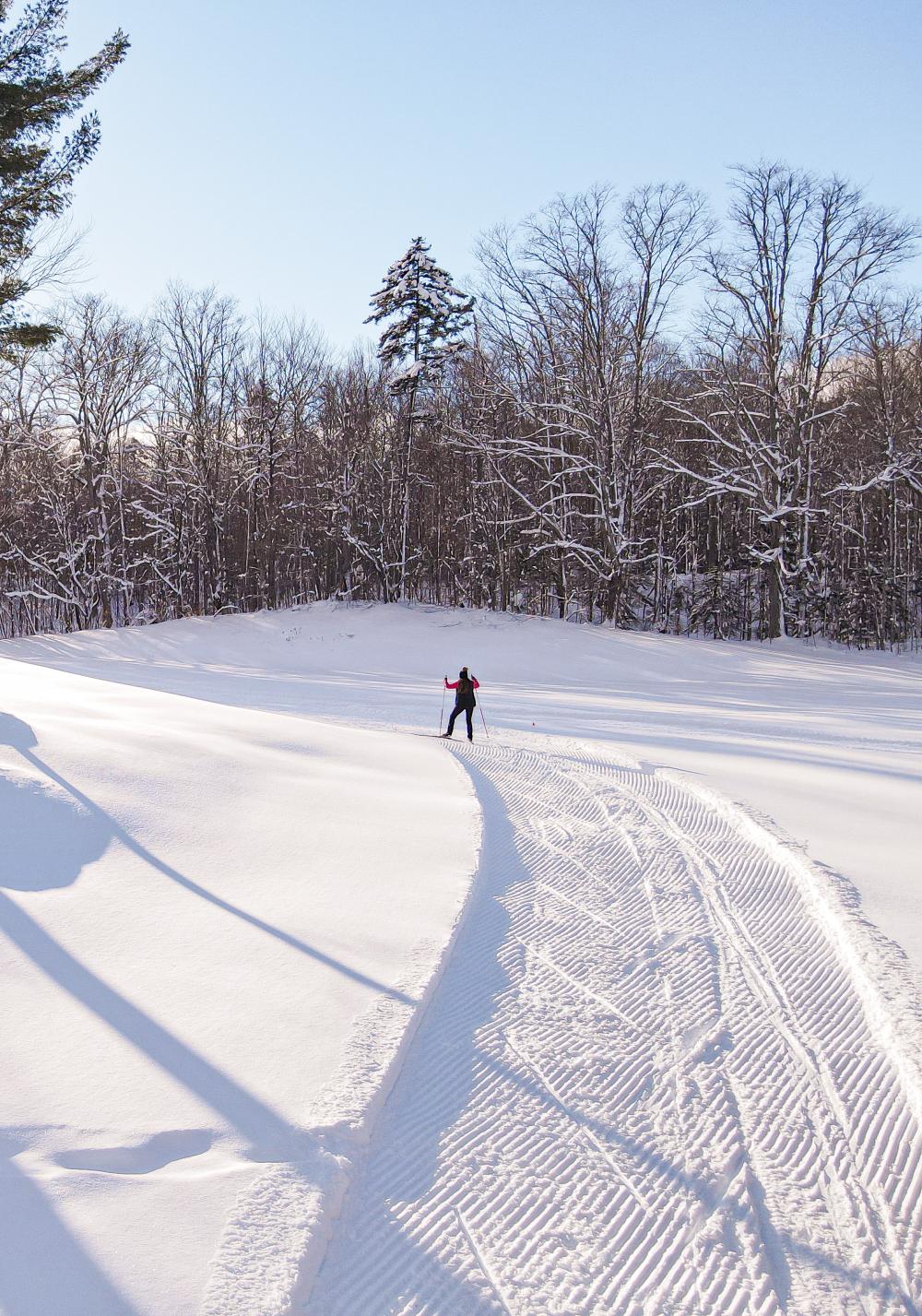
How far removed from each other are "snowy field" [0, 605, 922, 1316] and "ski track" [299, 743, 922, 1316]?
0.02 metres

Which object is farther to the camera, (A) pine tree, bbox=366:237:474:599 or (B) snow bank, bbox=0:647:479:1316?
(A) pine tree, bbox=366:237:474:599

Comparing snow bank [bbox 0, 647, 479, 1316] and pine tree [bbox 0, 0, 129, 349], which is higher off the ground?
pine tree [bbox 0, 0, 129, 349]

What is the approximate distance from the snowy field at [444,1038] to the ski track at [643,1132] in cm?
2

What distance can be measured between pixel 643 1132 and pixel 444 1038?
1.17 meters

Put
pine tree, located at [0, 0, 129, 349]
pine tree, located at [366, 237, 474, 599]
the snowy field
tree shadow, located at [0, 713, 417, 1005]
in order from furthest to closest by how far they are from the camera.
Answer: pine tree, located at [366, 237, 474, 599] → pine tree, located at [0, 0, 129, 349] → tree shadow, located at [0, 713, 417, 1005] → the snowy field

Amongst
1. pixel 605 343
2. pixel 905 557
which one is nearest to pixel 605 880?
pixel 605 343

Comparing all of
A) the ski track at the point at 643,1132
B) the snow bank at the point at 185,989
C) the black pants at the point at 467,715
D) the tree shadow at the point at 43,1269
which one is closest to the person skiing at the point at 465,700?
the black pants at the point at 467,715

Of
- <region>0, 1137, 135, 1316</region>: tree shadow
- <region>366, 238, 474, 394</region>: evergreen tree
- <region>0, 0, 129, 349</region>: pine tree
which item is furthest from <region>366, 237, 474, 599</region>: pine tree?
<region>0, 1137, 135, 1316</region>: tree shadow

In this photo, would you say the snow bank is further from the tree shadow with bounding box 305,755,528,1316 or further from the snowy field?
the tree shadow with bounding box 305,755,528,1316

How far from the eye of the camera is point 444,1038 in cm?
468

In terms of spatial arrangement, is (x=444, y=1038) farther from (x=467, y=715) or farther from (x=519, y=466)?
(x=519, y=466)

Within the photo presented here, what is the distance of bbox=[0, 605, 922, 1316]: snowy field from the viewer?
309 centimetres

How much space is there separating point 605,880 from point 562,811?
2408 millimetres

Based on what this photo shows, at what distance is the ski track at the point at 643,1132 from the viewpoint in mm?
3041
